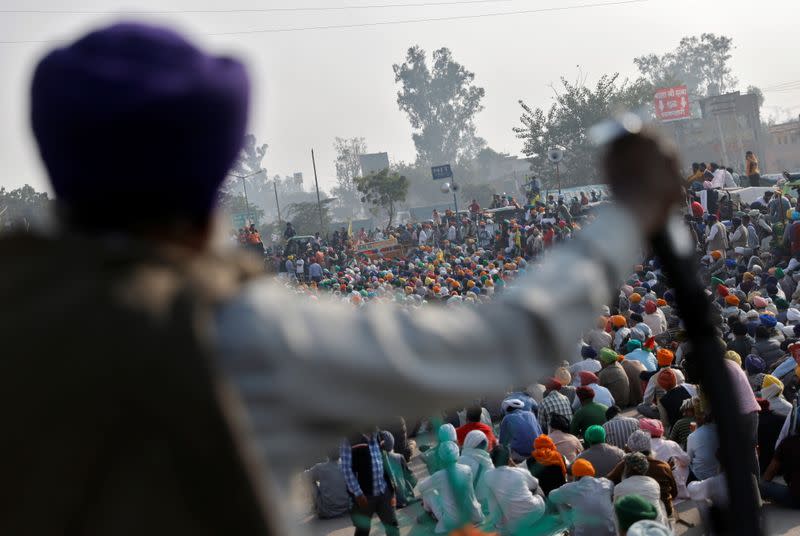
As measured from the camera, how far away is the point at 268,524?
106cm

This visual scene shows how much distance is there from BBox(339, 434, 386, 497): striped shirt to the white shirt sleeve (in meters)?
7.29

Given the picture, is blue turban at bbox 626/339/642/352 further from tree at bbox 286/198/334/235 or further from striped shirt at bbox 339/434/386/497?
tree at bbox 286/198/334/235

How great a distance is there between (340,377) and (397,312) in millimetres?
154

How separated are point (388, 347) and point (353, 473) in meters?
7.64

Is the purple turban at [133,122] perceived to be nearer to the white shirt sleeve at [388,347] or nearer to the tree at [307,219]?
the white shirt sleeve at [388,347]

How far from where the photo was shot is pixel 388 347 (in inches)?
45.6

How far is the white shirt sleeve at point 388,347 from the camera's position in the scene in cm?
109

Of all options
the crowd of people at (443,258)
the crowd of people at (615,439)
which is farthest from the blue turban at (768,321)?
the crowd of people at (443,258)

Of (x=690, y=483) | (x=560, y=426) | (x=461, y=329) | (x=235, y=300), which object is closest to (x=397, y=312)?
(x=461, y=329)

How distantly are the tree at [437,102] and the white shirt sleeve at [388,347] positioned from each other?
105806 mm

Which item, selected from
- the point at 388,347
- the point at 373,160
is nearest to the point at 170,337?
the point at 388,347

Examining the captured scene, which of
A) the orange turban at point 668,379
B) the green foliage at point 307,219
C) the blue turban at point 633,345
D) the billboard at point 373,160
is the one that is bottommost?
the orange turban at point 668,379

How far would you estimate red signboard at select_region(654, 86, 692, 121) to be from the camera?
6147 cm

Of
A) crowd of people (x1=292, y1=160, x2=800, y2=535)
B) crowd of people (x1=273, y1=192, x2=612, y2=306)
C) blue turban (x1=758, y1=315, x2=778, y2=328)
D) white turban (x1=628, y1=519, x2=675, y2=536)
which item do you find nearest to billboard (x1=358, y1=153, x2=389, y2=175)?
crowd of people (x1=273, y1=192, x2=612, y2=306)
